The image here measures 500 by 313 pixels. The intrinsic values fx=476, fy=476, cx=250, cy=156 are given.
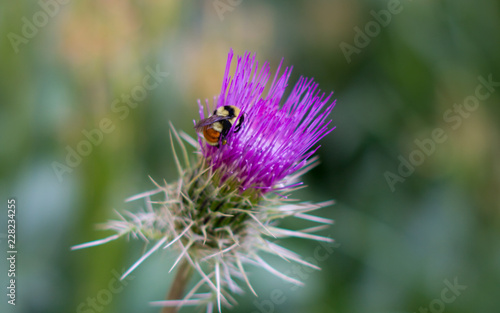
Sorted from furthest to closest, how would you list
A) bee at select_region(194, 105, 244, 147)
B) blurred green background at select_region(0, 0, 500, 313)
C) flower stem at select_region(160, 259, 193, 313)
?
blurred green background at select_region(0, 0, 500, 313) < flower stem at select_region(160, 259, 193, 313) < bee at select_region(194, 105, 244, 147)

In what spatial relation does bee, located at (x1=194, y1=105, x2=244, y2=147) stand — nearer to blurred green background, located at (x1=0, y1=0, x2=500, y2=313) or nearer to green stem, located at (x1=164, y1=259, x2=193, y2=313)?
green stem, located at (x1=164, y1=259, x2=193, y2=313)

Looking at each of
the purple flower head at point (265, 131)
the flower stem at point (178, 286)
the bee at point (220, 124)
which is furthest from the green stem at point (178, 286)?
the bee at point (220, 124)

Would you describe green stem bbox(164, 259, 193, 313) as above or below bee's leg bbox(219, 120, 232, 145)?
below

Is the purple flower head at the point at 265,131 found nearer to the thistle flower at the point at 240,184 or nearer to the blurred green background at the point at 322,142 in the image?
the thistle flower at the point at 240,184

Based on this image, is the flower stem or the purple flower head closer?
the purple flower head

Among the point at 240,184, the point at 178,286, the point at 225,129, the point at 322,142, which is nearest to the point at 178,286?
the point at 178,286

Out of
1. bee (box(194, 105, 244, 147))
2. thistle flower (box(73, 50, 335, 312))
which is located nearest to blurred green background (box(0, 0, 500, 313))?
thistle flower (box(73, 50, 335, 312))
